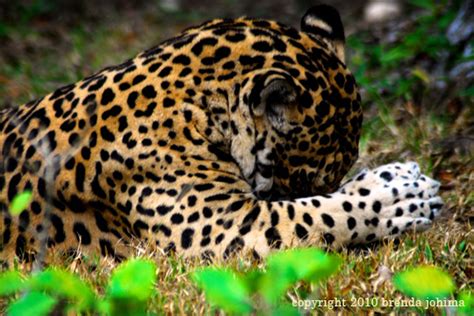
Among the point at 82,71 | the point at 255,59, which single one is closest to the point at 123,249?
the point at 255,59

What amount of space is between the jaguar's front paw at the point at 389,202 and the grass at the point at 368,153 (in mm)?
83

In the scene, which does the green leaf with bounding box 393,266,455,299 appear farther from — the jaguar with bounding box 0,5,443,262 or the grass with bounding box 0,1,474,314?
the jaguar with bounding box 0,5,443,262

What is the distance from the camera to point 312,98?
5.53m

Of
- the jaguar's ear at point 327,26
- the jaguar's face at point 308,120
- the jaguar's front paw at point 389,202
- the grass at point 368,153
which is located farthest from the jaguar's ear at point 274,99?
the grass at point 368,153

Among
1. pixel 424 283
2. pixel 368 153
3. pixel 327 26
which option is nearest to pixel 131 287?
pixel 424 283

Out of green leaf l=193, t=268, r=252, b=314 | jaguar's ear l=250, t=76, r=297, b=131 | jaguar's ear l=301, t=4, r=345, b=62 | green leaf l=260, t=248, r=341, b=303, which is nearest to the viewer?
green leaf l=193, t=268, r=252, b=314

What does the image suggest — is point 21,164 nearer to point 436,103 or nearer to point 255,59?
point 255,59

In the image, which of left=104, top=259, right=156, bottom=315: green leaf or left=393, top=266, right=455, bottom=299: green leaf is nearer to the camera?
left=393, top=266, right=455, bottom=299: green leaf

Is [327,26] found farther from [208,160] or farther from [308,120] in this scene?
[208,160]

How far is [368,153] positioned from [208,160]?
214 centimetres

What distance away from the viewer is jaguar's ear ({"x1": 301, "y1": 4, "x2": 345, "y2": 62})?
19.9 feet

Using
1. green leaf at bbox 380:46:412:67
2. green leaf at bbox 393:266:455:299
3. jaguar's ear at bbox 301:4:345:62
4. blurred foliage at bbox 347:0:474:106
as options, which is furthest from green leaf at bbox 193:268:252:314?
green leaf at bbox 380:46:412:67

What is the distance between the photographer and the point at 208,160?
539cm

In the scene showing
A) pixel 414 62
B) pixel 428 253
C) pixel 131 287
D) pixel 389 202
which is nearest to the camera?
pixel 131 287
